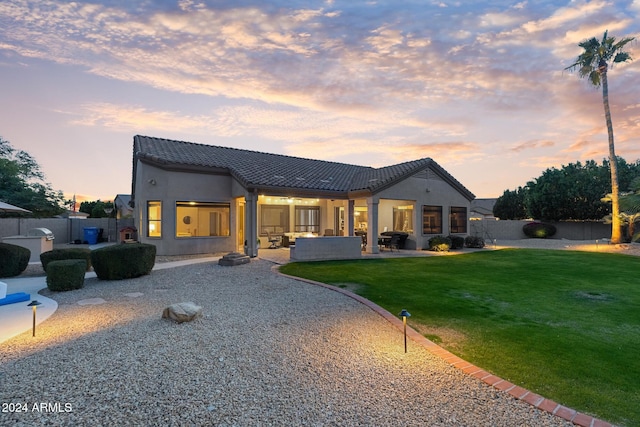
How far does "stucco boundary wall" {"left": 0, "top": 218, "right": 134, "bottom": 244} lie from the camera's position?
1908 cm

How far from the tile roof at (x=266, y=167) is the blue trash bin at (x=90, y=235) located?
7.32 meters

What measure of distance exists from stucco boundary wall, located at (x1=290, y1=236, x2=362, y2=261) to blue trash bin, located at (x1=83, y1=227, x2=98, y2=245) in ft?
52.9

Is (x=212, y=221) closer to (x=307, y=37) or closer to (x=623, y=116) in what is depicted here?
(x=307, y=37)

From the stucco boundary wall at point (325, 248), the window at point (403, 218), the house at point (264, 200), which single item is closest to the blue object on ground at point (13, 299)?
the house at point (264, 200)

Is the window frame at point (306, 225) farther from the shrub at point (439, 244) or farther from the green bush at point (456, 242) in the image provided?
the green bush at point (456, 242)

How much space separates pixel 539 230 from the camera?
2848 cm

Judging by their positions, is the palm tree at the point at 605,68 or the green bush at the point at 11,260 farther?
the palm tree at the point at 605,68

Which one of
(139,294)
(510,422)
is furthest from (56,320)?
(510,422)

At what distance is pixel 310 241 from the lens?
1398cm

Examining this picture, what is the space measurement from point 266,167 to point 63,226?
16387mm

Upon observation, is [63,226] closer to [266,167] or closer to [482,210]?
[266,167]

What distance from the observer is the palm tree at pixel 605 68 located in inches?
820

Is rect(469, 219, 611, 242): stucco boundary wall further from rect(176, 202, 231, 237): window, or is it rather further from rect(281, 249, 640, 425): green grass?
rect(176, 202, 231, 237): window

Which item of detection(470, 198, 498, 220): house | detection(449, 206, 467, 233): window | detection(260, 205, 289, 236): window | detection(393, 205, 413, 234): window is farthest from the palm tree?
detection(260, 205, 289, 236): window
